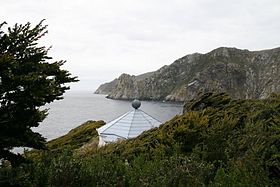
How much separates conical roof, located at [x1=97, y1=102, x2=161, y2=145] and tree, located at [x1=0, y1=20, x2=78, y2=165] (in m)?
10.3

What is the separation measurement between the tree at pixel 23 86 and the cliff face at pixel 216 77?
14146cm

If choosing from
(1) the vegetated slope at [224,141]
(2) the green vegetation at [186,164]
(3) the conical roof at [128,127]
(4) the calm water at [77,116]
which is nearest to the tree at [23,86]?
(2) the green vegetation at [186,164]

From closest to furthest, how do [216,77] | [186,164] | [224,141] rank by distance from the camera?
[186,164] < [224,141] < [216,77]

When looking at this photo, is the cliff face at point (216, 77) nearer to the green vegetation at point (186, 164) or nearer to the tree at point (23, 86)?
the green vegetation at point (186, 164)

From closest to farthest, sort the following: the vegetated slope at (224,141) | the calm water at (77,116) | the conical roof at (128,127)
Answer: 1. the vegetated slope at (224,141)
2. the conical roof at (128,127)
3. the calm water at (77,116)

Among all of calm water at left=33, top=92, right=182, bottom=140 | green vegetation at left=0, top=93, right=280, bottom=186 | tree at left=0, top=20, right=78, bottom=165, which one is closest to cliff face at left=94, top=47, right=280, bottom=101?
calm water at left=33, top=92, right=182, bottom=140

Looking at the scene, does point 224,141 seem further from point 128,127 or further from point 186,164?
point 128,127

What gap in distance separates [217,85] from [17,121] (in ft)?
516

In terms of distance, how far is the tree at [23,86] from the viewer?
23.6 ft

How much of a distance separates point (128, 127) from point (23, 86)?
11.8m

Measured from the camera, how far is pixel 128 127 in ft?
61.9

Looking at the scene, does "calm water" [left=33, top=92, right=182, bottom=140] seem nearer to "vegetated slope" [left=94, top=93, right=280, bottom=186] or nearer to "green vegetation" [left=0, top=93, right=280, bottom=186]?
"vegetated slope" [left=94, top=93, right=280, bottom=186]

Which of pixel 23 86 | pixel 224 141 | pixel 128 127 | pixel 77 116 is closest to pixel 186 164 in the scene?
pixel 23 86

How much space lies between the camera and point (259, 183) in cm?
576
